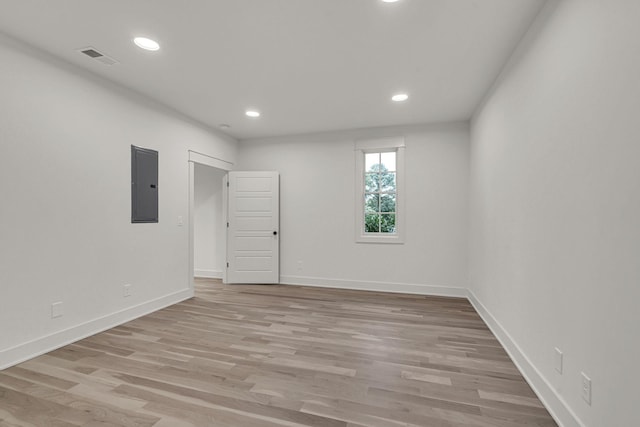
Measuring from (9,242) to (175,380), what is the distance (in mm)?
1739

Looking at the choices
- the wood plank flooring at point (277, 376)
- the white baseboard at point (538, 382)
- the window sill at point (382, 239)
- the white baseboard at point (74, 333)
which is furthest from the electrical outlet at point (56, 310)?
the white baseboard at point (538, 382)

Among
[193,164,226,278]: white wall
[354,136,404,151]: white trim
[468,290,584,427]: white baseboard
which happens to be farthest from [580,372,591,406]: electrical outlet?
[193,164,226,278]: white wall

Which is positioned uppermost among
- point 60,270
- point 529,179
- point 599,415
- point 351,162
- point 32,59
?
point 32,59

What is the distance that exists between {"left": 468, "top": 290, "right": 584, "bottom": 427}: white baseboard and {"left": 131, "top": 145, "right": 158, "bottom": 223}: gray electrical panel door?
4.01 meters

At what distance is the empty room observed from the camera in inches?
62.2

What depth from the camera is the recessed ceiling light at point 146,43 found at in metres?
2.49

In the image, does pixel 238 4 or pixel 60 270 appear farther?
pixel 60 270

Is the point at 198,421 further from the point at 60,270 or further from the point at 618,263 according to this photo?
the point at 618,263

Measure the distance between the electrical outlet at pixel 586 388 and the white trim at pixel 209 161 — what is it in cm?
462

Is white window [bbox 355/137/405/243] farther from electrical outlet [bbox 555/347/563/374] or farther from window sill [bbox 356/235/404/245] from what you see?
electrical outlet [bbox 555/347/563/374]

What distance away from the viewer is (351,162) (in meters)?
5.12

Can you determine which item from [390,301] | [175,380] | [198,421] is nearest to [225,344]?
[175,380]

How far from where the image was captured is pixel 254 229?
540cm

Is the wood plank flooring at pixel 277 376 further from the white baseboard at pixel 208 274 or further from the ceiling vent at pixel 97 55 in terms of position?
the ceiling vent at pixel 97 55
